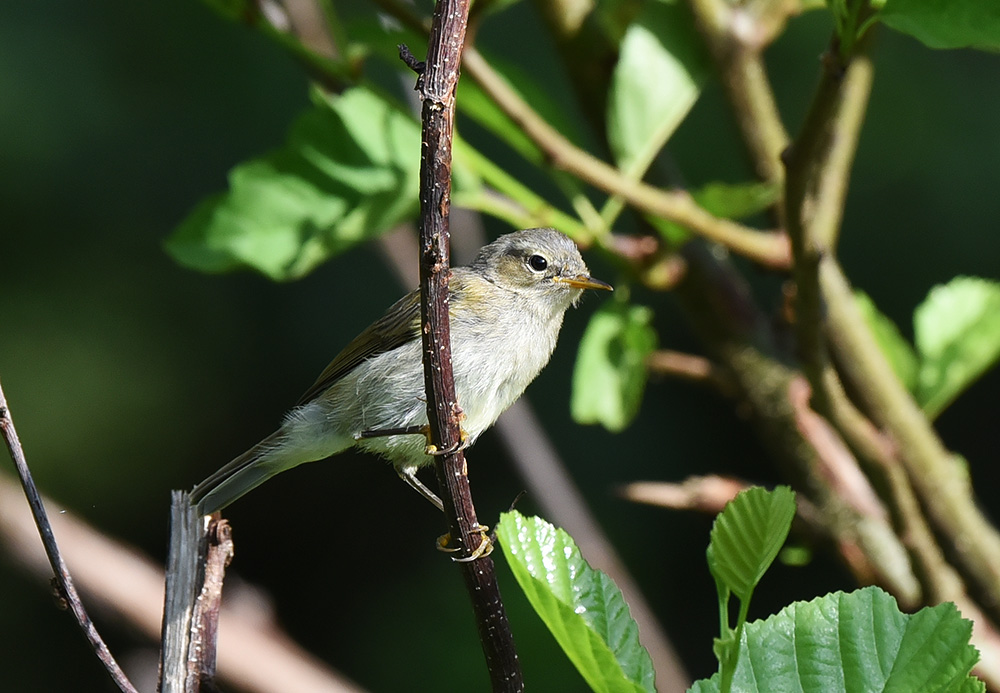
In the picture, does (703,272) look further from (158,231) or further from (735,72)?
(158,231)

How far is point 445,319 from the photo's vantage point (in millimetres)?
1405

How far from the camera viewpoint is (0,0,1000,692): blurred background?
4773 mm

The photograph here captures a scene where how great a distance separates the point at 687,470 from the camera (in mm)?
5016

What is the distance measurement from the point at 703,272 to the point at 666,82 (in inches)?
19.3

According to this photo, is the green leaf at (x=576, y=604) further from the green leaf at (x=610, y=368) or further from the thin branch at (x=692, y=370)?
the thin branch at (x=692, y=370)

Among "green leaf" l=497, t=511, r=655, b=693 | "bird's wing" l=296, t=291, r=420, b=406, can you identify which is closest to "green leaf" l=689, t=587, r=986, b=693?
"green leaf" l=497, t=511, r=655, b=693

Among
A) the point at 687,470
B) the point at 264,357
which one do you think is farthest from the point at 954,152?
the point at 264,357

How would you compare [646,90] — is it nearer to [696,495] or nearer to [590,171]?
[590,171]

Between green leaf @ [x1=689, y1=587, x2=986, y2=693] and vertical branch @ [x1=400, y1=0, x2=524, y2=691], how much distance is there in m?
0.32

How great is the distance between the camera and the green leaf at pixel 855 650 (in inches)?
49.6

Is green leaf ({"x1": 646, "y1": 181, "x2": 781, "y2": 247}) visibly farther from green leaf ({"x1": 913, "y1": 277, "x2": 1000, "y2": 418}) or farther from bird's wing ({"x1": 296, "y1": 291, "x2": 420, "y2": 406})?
bird's wing ({"x1": 296, "y1": 291, "x2": 420, "y2": 406})

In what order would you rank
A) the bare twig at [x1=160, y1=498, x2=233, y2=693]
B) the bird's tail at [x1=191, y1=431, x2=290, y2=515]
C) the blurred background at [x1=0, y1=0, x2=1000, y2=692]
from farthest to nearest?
the blurred background at [x1=0, y1=0, x2=1000, y2=692] < the bird's tail at [x1=191, y1=431, x2=290, y2=515] < the bare twig at [x1=160, y1=498, x2=233, y2=693]

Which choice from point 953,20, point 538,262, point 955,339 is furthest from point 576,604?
point 538,262

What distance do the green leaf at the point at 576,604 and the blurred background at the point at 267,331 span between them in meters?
3.36
